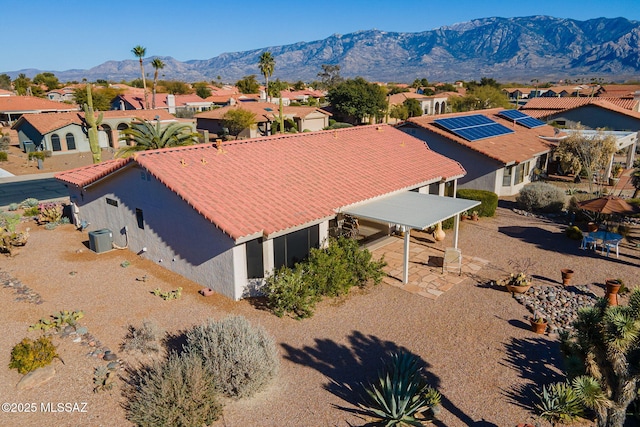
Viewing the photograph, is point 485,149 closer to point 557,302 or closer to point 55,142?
point 557,302

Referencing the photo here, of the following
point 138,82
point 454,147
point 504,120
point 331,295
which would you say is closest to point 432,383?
point 331,295

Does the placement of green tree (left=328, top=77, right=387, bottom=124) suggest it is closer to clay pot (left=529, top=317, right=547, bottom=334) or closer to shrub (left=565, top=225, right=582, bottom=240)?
shrub (left=565, top=225, right=582, bottom=240)

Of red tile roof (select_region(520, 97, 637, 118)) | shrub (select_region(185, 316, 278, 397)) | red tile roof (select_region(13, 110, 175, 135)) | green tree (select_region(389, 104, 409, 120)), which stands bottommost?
shrub (select_region(185, 316, 278, 397))

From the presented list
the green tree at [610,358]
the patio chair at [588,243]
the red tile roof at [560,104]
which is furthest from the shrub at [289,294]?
the red tile roof at [560,104]

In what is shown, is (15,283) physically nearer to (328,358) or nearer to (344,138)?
(328,358)

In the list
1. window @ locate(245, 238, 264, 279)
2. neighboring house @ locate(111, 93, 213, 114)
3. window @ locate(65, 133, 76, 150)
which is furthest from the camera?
neighboring house @ locate(111, 93, 213, 114)

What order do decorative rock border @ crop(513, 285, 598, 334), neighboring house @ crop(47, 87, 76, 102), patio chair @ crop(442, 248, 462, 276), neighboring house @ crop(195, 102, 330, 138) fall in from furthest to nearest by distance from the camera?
neighboring house @ crop(47, 87, 76, 102) → neighboring house @ crop(195, 102, 330, 138) → patio chair @ crop(442, 248, 462, 276) → decorative rock border @ crop(513, 285, 598, 334)

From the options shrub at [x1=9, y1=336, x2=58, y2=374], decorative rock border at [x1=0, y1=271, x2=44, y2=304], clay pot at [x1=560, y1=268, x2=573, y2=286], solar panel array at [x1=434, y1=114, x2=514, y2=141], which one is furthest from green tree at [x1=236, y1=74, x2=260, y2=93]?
shrub at [x1=9, y1=336, x2=58, y2=374]

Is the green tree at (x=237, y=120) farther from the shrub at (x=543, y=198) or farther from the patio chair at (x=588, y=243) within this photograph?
the patio chair at (x=588, y=243)
